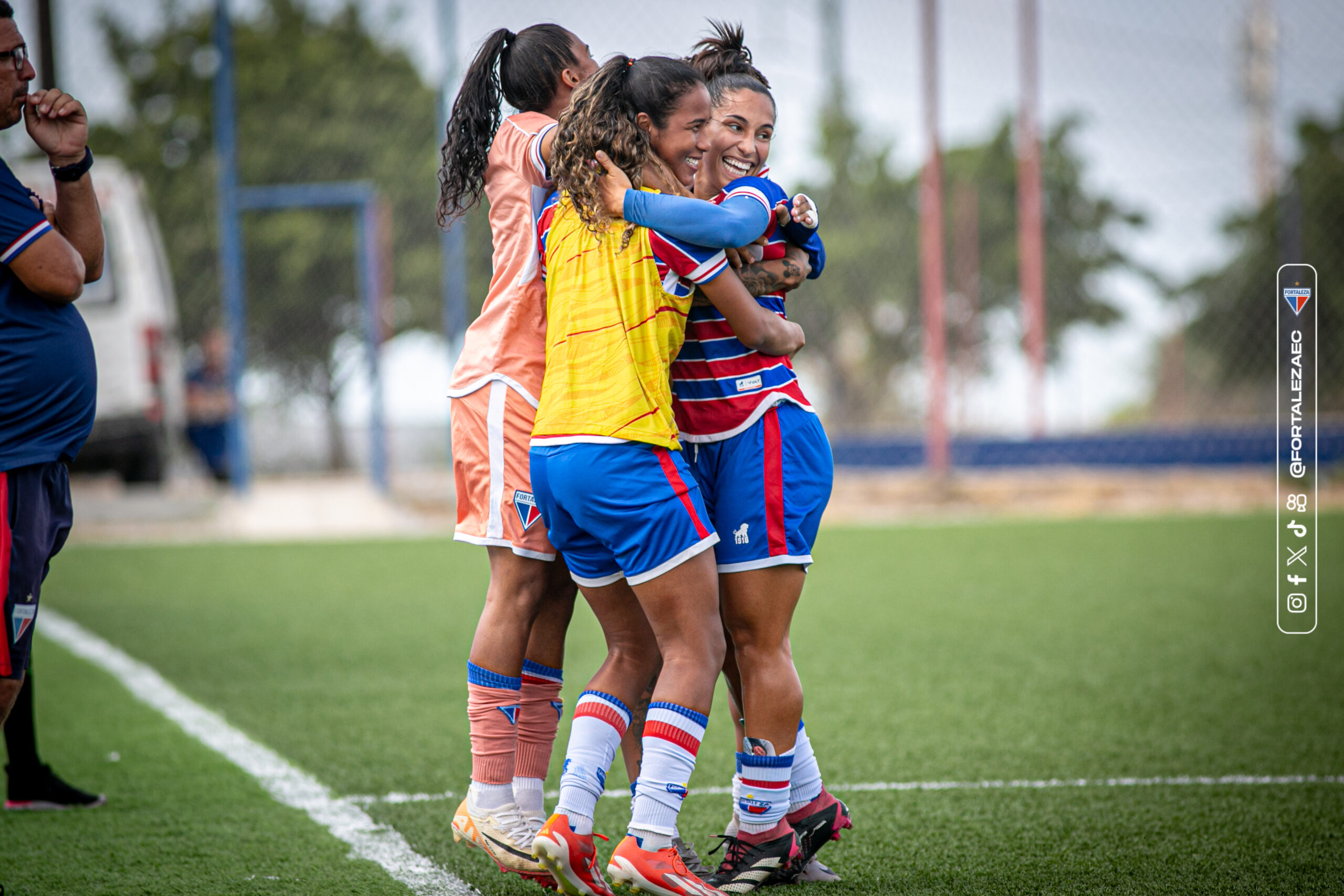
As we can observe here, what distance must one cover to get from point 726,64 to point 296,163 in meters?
17.1

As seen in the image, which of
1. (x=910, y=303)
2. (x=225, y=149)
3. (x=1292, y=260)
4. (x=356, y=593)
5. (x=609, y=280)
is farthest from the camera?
(x=910, y=303)

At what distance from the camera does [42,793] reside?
3.32 meters

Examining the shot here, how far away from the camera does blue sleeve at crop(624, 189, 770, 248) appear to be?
7.66 ft

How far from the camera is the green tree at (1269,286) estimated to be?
12.9 metres

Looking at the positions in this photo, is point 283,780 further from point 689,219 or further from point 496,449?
point 689,219

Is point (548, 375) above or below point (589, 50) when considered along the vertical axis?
below

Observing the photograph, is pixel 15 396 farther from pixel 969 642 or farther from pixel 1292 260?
pixel 1292 260

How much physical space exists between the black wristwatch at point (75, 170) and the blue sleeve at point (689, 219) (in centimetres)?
120

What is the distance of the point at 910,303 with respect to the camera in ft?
51.4

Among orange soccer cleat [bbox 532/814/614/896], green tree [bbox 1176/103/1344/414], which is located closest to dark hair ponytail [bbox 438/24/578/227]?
orange soccer cleat [bbox 532/814/614/896]

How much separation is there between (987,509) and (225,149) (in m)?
8.22

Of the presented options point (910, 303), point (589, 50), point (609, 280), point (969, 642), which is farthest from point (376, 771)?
point (910, 303)

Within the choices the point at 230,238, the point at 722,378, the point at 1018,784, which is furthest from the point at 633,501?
the point at 230,238

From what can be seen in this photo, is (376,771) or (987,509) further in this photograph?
(987,509)
